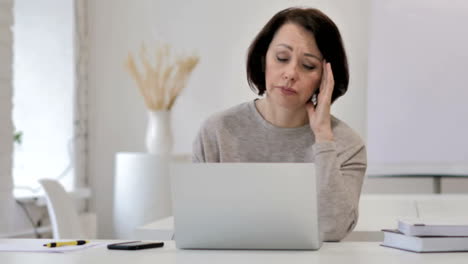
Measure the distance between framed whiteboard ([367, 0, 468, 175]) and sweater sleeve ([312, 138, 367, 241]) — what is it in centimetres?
186

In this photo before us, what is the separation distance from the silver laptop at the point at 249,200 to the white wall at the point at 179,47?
2871mm

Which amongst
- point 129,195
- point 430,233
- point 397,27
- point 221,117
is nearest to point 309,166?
point 430,233

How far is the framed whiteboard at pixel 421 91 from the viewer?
4.03 metres

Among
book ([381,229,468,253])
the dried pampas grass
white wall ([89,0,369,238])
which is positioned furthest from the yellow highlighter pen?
white wall ([89,0,369,238])

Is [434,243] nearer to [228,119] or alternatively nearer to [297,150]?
[297,150]

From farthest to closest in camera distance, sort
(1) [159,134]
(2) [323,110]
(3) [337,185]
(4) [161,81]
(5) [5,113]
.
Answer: (4) [161,81] < (1) [159,134] < (5) [5,113] < (2) [323,110] < (3) [337,185]

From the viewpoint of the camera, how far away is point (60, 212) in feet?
9.93

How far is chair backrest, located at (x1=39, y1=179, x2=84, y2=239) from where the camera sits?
9.77 ft

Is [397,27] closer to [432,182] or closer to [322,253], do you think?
[432,182]

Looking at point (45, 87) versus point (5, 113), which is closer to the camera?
point (5, 113)

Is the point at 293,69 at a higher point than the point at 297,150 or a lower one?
higher

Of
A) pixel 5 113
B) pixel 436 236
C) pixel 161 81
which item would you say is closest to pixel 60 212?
pixel 5 113

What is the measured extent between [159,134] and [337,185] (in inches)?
96.5

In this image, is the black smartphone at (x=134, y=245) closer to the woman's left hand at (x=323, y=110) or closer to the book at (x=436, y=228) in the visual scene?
the book at (x=436, y=228)
